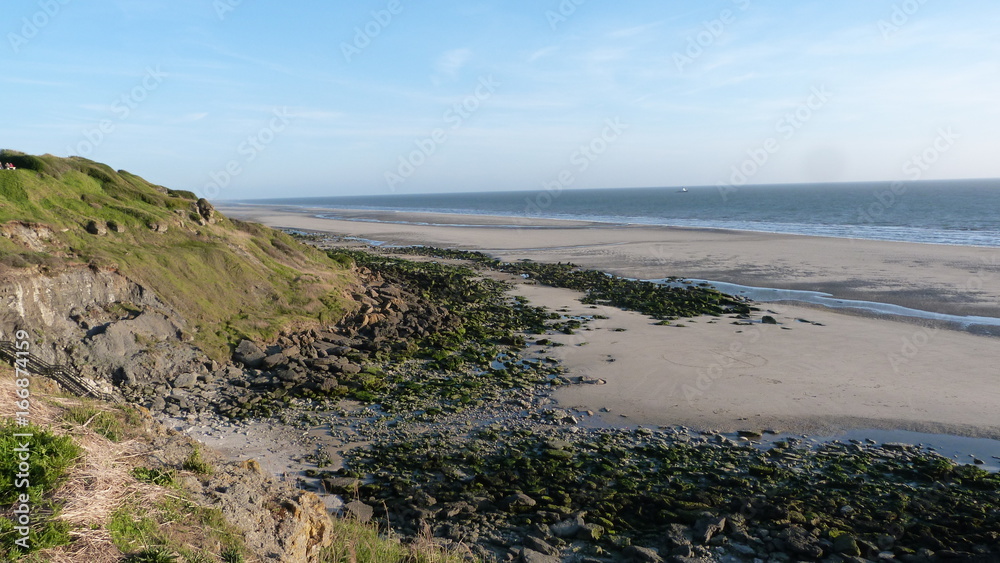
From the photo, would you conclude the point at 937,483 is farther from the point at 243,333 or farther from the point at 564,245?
the point at 564,245

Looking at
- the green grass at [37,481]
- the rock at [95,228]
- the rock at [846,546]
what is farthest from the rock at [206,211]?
the rock at [846,546]

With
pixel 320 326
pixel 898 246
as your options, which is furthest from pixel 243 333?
pixel 898 246

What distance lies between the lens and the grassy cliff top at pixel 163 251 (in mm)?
15203

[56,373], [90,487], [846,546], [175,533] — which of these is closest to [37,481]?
[90,487]

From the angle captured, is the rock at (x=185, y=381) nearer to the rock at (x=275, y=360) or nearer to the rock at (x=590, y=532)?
the rock at (x=275, y=360)

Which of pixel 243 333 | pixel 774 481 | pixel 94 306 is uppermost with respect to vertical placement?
pixel 94 306

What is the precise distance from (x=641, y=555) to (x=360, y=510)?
4026 millimetres

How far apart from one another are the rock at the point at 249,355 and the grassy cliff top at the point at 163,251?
333mm

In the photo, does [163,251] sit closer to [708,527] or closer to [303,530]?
[303,530]

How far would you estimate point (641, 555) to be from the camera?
7648mm

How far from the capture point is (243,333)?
1627 centimetres

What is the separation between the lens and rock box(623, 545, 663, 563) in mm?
7576

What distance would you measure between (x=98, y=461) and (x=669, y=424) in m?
10.0

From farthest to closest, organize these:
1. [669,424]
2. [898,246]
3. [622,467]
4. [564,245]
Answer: [564,245], [898,246], [669,424], [622,467]
